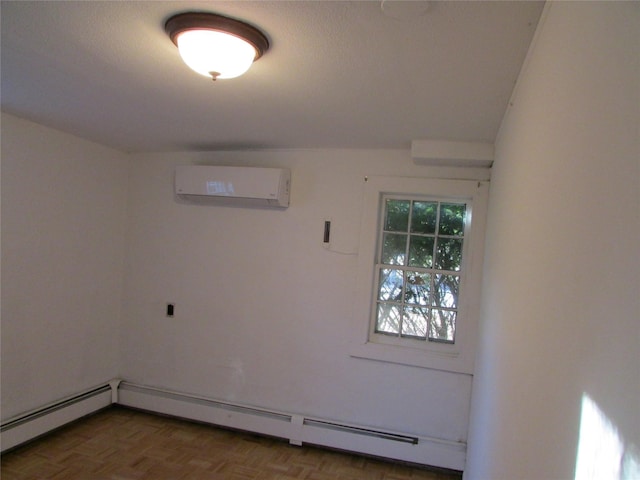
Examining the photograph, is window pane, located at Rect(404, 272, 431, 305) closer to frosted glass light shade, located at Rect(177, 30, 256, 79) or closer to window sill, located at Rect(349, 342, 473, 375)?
window sill, located at Rect(349, 342, 473, 375)

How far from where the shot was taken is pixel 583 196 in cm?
76

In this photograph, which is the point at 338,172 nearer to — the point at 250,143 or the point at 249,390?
the point at 250,143

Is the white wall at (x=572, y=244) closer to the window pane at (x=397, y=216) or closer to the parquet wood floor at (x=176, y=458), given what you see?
the window pane at (x=397, y=216)

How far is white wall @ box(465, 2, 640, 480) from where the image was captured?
56 centimetres

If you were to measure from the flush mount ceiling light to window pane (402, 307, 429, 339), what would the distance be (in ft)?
7.50

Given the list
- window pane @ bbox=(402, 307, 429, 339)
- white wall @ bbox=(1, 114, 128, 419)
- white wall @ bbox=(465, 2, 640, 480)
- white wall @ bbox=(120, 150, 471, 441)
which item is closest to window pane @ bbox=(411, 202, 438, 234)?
white wall @ bbox=(120, 150, 471, 441)

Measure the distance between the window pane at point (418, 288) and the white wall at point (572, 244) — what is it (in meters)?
1.53

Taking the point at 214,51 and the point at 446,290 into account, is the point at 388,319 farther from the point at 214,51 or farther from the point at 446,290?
the point at 214,51

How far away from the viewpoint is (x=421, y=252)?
10.3 feet

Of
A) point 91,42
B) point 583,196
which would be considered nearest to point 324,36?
point 91,42

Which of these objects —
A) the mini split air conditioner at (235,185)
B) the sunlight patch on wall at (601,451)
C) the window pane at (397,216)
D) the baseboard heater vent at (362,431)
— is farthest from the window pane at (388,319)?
the sunlight patch on wall at (601,451)

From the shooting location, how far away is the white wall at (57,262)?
289 centimetres

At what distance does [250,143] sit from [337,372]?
6.65 feet

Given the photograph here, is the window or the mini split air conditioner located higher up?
the mini split air conditioner
